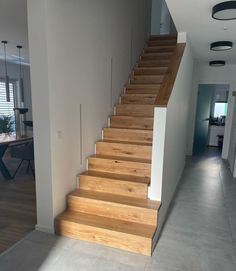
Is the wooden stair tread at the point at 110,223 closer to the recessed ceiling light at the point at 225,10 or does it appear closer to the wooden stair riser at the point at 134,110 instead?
the wooden stair riser at the point at 134,110

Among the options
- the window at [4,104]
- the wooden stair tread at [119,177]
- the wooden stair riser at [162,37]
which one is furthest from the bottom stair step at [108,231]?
the window at [4,104]

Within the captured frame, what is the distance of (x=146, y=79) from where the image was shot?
4.61m

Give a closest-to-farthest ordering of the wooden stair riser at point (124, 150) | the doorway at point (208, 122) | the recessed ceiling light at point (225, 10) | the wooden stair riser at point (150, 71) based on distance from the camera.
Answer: the recessed ceiling light at point (225, 10) → the wooden stair riser at point (124, 150) → the wooden stair riser at point (150, 71) → the doorway at point (208, 122)

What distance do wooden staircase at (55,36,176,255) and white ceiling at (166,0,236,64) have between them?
2.36 feet

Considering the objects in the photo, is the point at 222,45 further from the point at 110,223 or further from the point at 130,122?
the point at 110,223

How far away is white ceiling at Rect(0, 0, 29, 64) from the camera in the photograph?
3.18 m

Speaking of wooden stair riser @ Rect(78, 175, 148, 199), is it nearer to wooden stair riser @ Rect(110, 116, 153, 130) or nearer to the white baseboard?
the white baseboard

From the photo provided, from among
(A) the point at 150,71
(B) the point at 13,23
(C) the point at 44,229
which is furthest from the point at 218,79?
(C) the point at 44,229

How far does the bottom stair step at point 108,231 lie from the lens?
230cm

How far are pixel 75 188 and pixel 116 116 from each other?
1.50 m

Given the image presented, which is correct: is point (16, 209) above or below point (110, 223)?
below

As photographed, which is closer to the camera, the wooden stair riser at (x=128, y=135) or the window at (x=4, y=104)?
the wooden stair riser at (x=128, y=135)

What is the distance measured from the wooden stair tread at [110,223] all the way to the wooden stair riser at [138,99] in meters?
2.28

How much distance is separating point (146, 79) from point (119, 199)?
2.73 m
